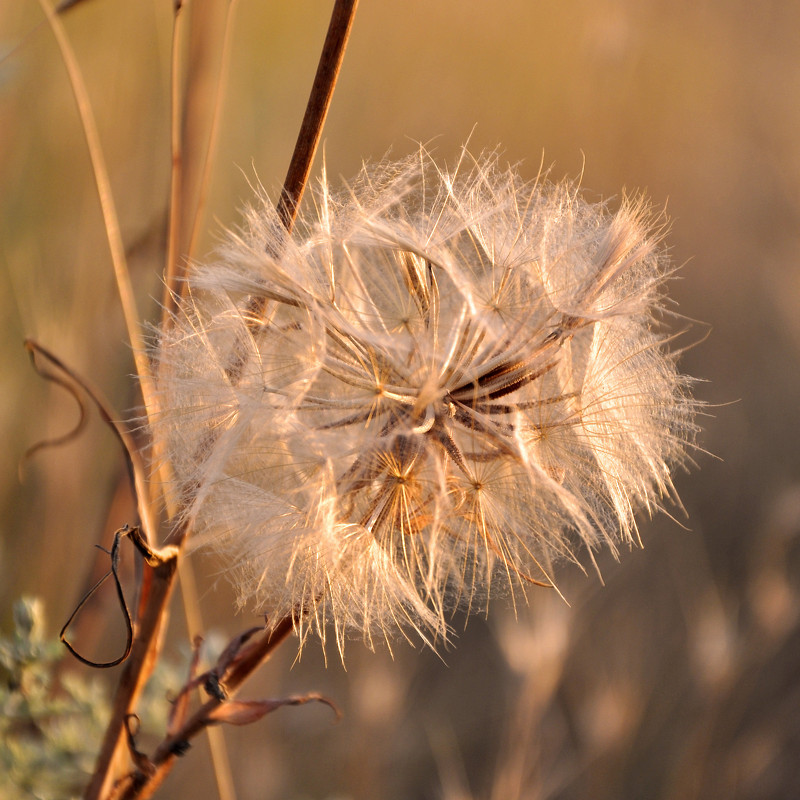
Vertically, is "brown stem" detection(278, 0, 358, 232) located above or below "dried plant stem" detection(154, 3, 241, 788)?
above

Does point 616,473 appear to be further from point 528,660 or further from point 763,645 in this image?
point 763,645

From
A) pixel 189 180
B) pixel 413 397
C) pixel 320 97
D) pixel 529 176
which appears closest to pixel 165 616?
pixel 413 397

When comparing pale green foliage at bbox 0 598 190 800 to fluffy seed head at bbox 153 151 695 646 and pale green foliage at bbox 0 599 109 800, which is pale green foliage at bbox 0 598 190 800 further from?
fluffy seed head at bbox 153 151 695 646

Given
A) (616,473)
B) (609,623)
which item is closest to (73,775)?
(616,473)

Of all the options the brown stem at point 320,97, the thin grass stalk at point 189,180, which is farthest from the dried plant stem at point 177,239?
the brown stem at point 320,97

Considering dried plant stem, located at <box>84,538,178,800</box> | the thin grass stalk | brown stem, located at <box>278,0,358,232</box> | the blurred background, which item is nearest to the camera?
brown stem, located at <box>278,0,358,232</box>

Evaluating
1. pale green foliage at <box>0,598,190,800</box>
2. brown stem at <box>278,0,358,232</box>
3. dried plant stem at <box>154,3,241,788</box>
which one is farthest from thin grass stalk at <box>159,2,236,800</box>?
brown stem at <box>278,0,358,232</box>

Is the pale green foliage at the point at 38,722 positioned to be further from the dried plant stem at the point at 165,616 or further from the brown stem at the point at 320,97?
the brown stem at the point at 320,97
